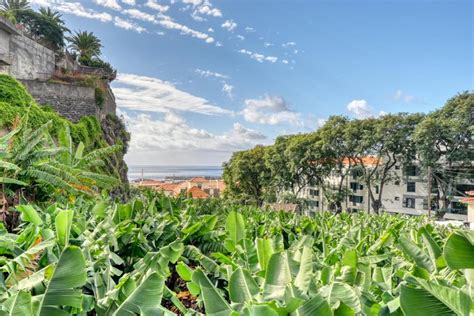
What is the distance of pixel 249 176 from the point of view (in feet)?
111

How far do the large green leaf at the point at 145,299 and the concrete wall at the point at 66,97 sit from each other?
1524 centimetres

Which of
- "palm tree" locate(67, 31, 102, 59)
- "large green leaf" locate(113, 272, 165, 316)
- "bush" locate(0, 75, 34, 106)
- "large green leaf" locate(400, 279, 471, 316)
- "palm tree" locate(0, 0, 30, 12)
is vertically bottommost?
"large green leaf" locate(113, 272, 165, 316)

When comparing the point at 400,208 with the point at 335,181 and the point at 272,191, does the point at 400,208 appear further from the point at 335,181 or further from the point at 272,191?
the point at 272,191

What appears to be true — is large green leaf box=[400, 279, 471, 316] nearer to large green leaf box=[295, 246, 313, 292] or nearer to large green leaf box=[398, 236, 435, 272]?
large green leaf box=[295, 246, 313, 292]

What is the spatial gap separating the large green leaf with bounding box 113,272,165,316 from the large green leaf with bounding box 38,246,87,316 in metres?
0.13

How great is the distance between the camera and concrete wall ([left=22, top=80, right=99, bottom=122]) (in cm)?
1401

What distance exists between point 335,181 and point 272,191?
25.4 feet

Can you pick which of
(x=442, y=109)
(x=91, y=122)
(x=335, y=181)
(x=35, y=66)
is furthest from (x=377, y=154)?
(x=35, y=66)

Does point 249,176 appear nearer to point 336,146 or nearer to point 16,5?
point 336,146

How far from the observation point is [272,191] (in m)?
31.3

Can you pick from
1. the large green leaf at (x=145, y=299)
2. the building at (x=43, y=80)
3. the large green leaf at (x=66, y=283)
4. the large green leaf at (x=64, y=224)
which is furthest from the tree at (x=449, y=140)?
the large green leaf at (x=66, y=283)

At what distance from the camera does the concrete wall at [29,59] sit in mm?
16312

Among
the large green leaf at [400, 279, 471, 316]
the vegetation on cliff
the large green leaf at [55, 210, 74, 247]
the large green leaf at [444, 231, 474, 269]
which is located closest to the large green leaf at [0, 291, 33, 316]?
the large green leaf at [55, 210, 74, 247]

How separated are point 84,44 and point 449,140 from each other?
31.6 meters
